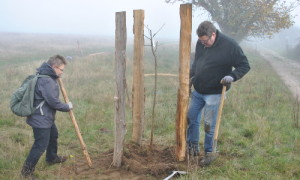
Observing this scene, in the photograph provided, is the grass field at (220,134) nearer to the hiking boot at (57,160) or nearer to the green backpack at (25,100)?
the hiking boot at (57,160)

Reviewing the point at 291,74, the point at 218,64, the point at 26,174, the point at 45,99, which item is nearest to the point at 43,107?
the point at 45,99

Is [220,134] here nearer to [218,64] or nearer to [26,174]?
[218,64]

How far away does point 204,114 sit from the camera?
455 centimetres

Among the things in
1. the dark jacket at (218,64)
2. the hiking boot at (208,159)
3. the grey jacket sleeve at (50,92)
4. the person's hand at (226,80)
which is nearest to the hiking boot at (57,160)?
the grey jacket sleeve at (50,92)

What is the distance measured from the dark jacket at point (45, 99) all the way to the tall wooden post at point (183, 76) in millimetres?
1695

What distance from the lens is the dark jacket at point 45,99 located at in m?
4.06

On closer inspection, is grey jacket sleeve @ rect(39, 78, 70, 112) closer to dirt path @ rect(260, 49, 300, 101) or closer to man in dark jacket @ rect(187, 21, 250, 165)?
man in dark jacket @ rect(187, 21, 250, 165)

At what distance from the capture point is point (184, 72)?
441cm

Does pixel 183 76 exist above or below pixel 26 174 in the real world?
above

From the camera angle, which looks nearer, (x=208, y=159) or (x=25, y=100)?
(x=25, y=100)

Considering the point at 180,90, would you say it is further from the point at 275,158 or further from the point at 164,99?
the point at 164,99

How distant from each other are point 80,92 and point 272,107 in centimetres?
577

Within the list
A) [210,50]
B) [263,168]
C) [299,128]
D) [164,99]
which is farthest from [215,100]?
[164,99]

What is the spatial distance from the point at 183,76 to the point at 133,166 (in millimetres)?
1502
